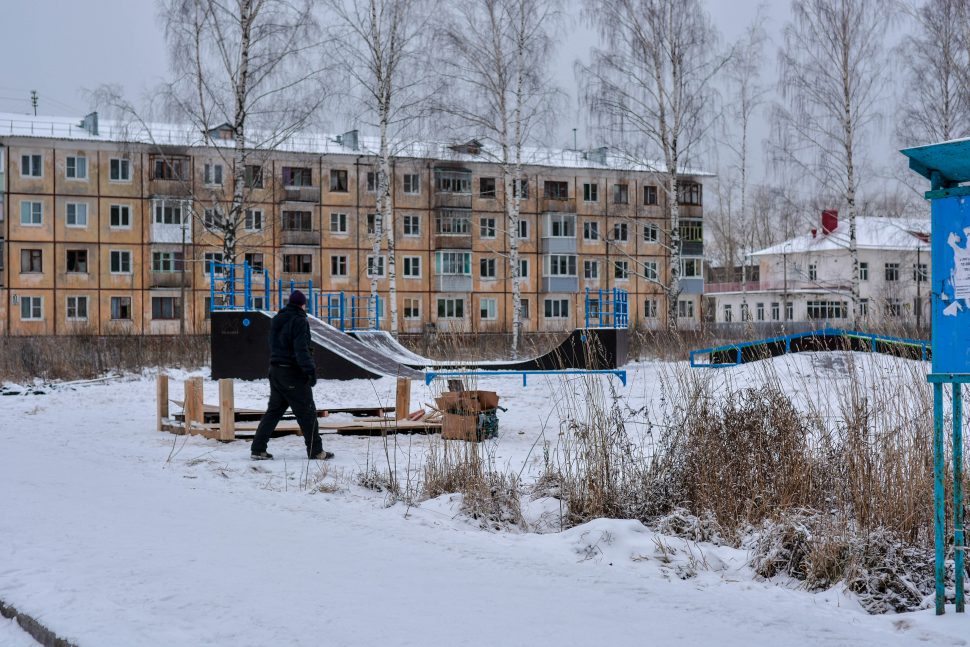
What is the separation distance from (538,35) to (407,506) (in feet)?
74.2

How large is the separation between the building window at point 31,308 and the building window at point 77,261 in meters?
2.17

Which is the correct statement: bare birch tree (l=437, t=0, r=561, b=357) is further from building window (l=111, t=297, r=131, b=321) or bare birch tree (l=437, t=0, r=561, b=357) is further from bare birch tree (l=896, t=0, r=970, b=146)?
building window (l=111, t=297, r=131, b=321)

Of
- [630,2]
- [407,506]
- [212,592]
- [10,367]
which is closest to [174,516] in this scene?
[407,506]

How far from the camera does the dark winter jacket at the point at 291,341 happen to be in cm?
973

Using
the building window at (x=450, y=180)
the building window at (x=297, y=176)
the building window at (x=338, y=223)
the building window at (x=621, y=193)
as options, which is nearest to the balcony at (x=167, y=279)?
the building window at (x=297, y=176)

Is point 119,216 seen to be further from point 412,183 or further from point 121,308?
point 412,183

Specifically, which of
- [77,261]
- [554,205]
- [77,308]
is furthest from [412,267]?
[77,308]

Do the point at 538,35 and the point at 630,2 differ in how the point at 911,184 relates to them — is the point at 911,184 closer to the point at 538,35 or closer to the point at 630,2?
the point at 630,2

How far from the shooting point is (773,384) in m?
6.91

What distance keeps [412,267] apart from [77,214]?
18144 millimetres

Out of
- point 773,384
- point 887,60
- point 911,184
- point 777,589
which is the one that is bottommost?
point 777,589

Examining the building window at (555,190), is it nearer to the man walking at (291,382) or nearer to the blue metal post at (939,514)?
the man walking at (291,382)

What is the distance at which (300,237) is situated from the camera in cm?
5309

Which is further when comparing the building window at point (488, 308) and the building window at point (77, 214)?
the building window at point (488, 308)
